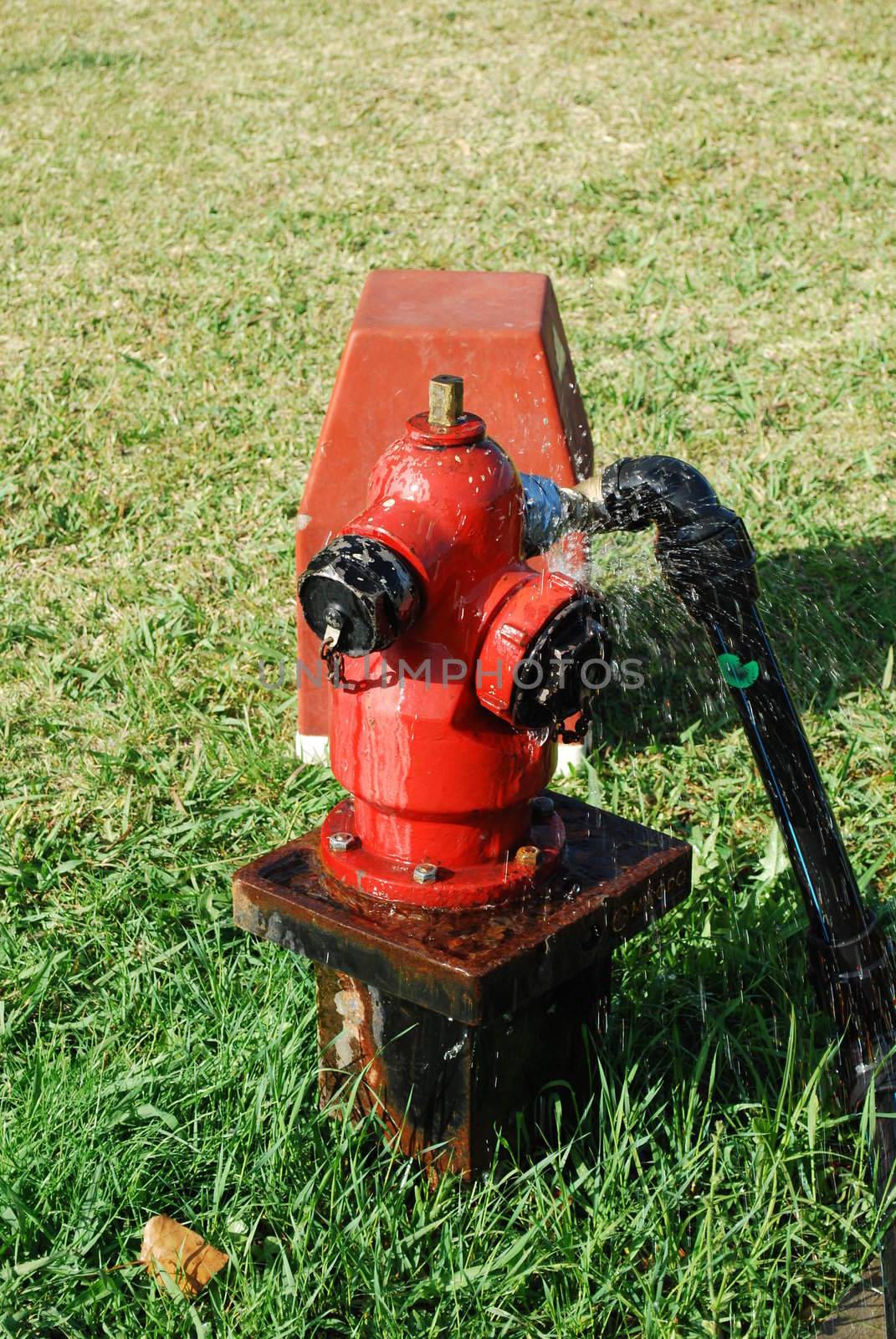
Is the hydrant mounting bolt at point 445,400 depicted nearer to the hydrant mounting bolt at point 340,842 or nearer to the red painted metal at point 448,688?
the red painted metal at point 448,688

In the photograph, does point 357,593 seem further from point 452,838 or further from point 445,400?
point 452,838

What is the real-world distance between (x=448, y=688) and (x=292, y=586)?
2.16 metres

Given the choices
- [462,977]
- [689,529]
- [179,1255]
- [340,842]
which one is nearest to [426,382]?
[689,529]

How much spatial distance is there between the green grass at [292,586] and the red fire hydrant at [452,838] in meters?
0.15

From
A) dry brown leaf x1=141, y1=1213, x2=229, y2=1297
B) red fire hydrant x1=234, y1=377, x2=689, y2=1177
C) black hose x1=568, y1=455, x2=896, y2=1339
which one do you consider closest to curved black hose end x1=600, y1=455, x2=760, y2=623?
black hose x1=568, y1=455, x2=896, y2=1339

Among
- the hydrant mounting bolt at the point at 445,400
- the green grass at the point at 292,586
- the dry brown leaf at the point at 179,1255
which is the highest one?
the hydrant mounting bolt at the point at 445,400

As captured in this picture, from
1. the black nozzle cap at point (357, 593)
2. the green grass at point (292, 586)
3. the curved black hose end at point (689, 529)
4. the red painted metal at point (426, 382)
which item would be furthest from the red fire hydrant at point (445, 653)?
the red painted metal at point (426, 382)

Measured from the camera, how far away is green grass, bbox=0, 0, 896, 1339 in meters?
1.98

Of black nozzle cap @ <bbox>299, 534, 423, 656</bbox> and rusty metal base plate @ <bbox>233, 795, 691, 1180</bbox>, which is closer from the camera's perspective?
black nozzle cap @ <bbox>299, 534, 423, 656</bbox>

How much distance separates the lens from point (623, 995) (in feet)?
7.80

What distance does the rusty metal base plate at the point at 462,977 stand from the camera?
70.7 inches

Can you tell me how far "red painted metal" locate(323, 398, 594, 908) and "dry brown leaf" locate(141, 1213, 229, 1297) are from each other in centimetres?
55

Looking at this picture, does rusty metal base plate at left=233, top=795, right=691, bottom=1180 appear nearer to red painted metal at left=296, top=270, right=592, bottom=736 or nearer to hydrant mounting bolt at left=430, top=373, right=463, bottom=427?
hydrant mounting bolt at left=430, top=373, right=463, bottom=427

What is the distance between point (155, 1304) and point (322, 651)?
92cm
